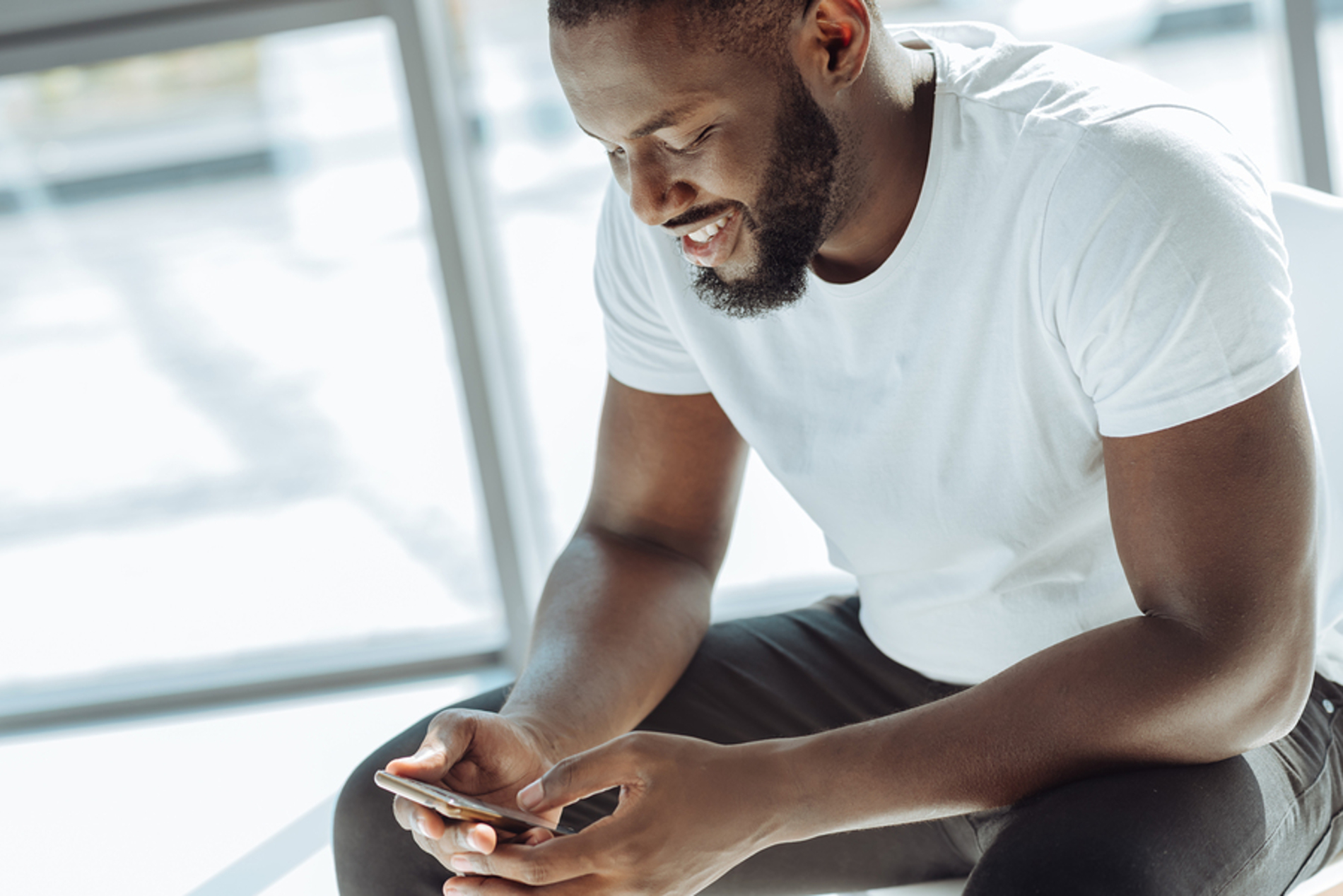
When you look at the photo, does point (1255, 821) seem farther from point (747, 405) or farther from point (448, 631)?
point (448, 631)

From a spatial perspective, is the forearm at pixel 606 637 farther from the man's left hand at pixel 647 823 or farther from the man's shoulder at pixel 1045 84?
the man's shoulder at pixel 1045 84

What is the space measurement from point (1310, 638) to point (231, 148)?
2098mm

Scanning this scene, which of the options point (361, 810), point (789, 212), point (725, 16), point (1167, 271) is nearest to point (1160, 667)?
point (1167, 271)

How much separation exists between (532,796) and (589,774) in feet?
0.20

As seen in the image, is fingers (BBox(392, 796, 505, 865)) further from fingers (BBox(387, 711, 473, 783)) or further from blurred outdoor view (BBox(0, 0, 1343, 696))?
blurred outdoor view (BBox(0, 0, 1343, 696))

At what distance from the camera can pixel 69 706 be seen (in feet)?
8.61

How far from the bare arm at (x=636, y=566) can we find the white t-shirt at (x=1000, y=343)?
6 centimetres

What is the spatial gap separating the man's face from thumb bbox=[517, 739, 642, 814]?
47cm

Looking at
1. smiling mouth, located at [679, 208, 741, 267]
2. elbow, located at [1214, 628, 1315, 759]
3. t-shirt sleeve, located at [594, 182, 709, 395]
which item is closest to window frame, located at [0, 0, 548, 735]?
t-shirt sleeve, located at [594, 182, 709, 395]

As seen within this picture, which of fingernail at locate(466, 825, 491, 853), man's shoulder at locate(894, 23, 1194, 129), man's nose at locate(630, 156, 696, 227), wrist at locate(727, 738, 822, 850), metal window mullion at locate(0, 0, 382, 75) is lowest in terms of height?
wrist at locate(727, 738, 822, 850)

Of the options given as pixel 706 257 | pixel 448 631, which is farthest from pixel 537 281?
pixel 706 257

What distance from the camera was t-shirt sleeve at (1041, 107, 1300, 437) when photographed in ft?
2.99

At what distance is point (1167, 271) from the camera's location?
3.04ft

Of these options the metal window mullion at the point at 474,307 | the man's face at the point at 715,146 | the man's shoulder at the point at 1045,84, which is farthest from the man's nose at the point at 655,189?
the metal window mullion at the point at 474,307
